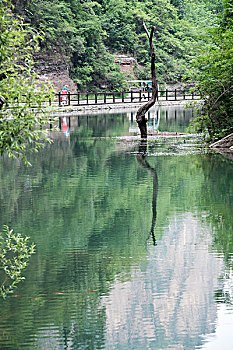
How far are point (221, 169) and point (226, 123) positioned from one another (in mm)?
5714

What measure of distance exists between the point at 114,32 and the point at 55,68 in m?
14.4

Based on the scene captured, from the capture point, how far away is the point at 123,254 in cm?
947

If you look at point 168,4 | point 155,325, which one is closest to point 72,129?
point 155,325

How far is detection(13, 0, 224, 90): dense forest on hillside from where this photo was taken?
186 ft

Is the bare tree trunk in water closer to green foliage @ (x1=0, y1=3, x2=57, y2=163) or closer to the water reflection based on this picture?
the water reflection

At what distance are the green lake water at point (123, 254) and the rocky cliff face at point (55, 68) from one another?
1491 inches

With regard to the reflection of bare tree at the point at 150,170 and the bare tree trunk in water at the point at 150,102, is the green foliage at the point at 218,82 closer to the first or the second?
the bare tree trunk in water at the point at 150,102

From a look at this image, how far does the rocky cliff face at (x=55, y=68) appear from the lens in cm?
5616

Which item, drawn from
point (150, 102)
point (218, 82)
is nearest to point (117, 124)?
point (150, 102)

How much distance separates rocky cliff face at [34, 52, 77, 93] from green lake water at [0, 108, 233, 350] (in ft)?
124

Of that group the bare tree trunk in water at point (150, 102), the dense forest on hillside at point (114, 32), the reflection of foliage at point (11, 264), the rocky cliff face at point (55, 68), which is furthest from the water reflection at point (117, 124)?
the reflection of foliage at point (11, 264)

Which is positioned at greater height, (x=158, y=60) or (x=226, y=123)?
(x=158, y=60)

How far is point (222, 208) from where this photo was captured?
1273 centimetres

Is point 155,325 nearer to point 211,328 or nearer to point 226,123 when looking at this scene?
point 211,328
